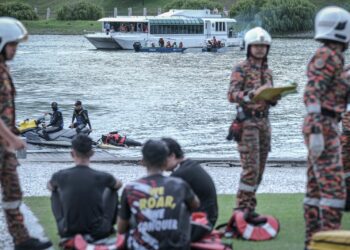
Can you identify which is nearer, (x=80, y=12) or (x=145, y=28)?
(x=145, y=28)

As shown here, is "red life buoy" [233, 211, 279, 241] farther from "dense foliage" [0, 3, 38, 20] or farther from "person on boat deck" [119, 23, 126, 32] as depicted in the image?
"dense foliage" [0, 3, 38, 20]

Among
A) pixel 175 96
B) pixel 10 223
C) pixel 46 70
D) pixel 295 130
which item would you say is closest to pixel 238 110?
pixel 10 223

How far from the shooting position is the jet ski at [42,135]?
26.1 m

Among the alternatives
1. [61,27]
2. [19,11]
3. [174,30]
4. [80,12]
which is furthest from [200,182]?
[80,12]

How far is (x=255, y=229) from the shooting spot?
28.7ft

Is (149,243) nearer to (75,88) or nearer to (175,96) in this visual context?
(175,96)

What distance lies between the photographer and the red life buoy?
28.5 feet

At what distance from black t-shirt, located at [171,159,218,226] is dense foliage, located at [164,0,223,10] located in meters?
128

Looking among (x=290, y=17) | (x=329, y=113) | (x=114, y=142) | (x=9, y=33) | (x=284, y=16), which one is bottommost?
(x=114, y=142)

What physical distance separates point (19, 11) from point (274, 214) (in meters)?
133

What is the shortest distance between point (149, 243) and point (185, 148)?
2156 centimetres

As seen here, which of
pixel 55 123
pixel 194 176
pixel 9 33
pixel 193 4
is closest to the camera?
pixel 9 33

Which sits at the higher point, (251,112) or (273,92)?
(273,92)

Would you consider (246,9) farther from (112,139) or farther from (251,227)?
(251,227)
